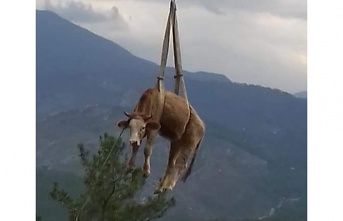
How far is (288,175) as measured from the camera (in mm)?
2986

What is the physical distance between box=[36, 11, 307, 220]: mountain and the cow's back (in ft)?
0.11

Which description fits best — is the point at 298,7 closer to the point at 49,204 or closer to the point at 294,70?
the point at 294,70

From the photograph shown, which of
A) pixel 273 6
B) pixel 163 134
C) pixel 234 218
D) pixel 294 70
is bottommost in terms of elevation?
pixel 234 218

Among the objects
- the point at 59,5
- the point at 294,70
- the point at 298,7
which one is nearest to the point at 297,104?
the point at 294,70

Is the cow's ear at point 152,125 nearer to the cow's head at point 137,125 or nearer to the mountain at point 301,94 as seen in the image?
the cow's head at point 137,125

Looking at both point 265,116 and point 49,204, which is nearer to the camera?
point 49,204

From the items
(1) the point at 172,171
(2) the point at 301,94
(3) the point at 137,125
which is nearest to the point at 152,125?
(3) the point at 137,125

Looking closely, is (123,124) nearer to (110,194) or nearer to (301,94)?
(110,194)

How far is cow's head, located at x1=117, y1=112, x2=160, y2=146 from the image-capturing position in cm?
278

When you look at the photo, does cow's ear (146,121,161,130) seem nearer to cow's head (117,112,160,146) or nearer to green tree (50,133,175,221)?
cow's head (117,112,160,146)

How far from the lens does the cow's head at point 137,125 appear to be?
9.13 feet

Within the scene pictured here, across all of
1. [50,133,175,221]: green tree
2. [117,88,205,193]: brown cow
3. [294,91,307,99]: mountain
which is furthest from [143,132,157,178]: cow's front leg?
[294,91,307,99]: mountain

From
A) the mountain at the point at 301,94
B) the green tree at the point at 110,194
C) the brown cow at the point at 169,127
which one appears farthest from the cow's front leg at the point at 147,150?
the mountain at the point at 301,94
